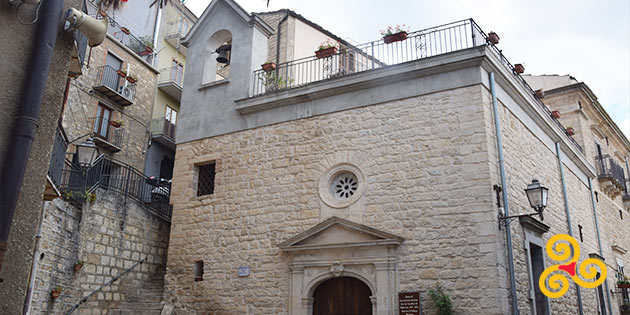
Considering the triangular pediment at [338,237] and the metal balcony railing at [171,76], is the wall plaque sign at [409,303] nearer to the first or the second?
the triangular pediment at [338,237]

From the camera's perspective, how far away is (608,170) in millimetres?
18156

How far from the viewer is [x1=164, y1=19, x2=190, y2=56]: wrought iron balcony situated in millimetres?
21766

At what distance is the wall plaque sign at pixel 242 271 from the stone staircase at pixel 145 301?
1918 millimetres

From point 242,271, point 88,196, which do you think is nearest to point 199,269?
point 242,271

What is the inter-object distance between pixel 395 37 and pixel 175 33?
1351 cm

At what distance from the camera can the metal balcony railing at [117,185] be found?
37.5 ft

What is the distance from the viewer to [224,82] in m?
12.9

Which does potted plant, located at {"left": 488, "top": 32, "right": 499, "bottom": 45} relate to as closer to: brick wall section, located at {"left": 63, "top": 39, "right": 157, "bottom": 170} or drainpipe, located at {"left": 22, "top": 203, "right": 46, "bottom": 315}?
drainpipe, located at {"left": 22, "top": 203, "right": 46, "bottom": 315}

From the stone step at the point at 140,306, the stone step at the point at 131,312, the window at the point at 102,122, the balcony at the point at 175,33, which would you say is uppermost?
the balcony at the point at 175,33

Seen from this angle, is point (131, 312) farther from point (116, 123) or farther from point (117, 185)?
point (116, 123)

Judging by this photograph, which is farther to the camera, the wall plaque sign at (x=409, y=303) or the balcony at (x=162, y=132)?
the balcony at (x=162, y=132)

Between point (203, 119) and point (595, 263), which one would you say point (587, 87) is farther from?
point (203, 119)

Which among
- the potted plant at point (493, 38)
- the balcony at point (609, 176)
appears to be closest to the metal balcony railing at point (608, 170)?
the balcony at point (609, 176)

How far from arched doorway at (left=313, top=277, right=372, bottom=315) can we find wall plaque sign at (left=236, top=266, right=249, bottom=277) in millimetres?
1547
